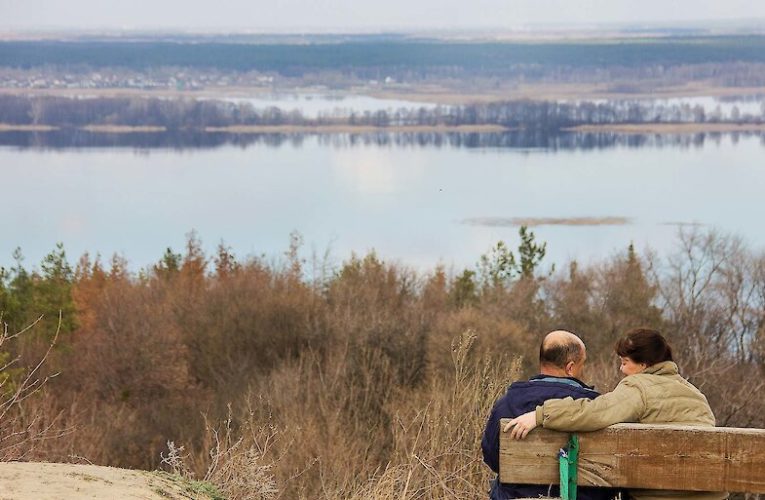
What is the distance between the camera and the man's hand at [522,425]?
4328 millimetres

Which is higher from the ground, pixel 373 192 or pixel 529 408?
pixel 529 408

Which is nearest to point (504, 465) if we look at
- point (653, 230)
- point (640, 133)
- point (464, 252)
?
point (464, 252)

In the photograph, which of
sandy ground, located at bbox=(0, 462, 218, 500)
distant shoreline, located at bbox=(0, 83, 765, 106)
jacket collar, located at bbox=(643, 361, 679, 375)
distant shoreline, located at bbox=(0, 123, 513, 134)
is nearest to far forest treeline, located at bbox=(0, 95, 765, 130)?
distant shoreline, located at bbox=(0, 123, 513, 134)

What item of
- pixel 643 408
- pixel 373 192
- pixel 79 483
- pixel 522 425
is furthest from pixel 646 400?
pixel 373 192

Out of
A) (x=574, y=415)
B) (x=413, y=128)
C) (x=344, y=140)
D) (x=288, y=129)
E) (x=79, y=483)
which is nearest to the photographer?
(x=574, y=415)

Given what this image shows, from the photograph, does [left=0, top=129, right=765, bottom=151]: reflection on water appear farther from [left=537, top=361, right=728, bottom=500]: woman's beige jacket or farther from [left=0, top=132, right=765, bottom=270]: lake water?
[left=537, top=361, right=728, bottom=500]: woman's beige jacket

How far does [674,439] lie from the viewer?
4305 millimetres

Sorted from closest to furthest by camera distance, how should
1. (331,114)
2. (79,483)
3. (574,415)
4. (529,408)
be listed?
(574,415) → (529,408) → (79,483) → (331,114)

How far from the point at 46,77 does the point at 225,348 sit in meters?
151

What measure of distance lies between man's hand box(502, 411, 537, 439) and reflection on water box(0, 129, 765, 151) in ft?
535

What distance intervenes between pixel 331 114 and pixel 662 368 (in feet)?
598

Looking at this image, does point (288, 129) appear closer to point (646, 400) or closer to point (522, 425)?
point (646, 400)

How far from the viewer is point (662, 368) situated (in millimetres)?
4543

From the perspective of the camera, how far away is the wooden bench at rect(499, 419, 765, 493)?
14.1 ft
